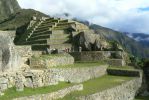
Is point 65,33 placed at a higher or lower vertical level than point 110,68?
higher

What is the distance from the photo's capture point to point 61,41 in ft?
148

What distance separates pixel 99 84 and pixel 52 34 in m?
15.6

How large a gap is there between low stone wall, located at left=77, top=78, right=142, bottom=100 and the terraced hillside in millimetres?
10765

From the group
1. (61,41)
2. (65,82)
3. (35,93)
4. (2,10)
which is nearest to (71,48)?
(61,41)

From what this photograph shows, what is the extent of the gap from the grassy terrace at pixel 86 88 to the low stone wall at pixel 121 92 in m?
0.35

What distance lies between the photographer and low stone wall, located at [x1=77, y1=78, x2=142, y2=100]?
27.1 metres

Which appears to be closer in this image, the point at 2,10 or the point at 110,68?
the point at 110,68

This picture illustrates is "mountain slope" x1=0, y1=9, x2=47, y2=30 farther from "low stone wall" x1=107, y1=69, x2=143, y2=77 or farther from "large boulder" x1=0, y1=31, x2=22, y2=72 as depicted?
"large boulder" x1=0, y1=31, x2=22, y2=72

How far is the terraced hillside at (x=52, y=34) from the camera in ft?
146

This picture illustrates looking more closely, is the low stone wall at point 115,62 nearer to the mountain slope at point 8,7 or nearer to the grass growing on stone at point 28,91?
the grass growing on stone at point 28,91

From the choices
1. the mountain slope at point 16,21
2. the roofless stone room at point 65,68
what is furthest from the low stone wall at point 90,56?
the mountain slope at point 16,21

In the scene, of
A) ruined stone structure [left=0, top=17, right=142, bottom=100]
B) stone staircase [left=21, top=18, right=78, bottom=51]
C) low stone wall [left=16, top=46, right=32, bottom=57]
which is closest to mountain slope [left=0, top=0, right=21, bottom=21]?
stone staircase [left=21, top=18, right=78, bottom=51]

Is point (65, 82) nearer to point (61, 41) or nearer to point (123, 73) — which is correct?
point (123, 73)

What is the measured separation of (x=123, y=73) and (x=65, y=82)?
11.1 metres
